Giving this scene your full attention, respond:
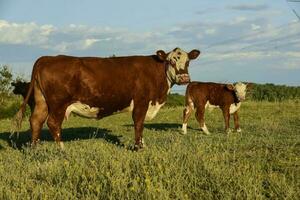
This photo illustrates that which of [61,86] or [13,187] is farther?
[61,86]

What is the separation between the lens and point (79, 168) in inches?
297

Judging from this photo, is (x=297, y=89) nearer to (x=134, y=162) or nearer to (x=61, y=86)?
(x=61, y=86)

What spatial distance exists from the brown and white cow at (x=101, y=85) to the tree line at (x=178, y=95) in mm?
15386

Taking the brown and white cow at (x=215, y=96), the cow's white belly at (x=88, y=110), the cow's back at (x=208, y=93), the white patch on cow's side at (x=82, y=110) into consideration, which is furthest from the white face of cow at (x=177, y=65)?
the cow's back at (x=208, y=93)

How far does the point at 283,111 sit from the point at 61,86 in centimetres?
1657

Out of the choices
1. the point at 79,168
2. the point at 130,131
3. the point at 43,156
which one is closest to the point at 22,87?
the point at 130,131

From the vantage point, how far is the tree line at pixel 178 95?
106 feet

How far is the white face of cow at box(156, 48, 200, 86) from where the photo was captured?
1289 centimetres

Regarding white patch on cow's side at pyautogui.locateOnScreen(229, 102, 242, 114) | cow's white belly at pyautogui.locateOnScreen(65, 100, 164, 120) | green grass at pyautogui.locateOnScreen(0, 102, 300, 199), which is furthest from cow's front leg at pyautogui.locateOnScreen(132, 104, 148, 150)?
white patch on cow's side at pyautogui.locateOnScreen(229, 102, 242, 114)

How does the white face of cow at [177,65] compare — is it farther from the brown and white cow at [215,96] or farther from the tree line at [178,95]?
the tree line at [178,95]

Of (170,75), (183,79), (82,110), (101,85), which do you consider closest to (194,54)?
(170,75)

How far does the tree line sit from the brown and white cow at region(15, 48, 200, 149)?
15.4m

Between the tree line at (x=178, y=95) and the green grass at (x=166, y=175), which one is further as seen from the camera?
the tree line at (x=178, y=95)

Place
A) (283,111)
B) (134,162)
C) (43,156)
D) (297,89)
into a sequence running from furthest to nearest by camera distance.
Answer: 1. (297,89)
2. (283,111)
3. (43,156)
4. (134,162)
